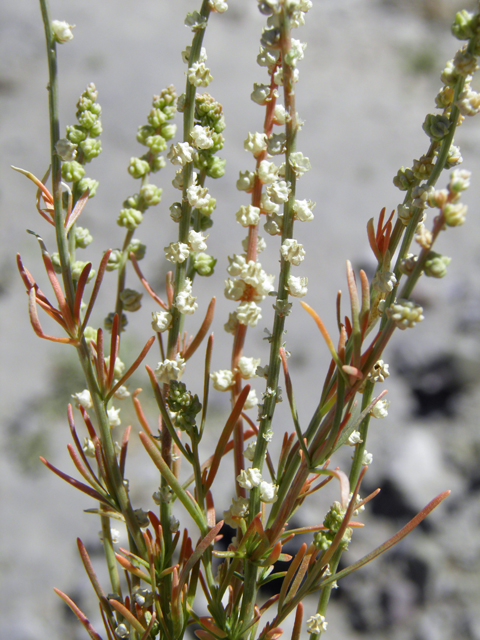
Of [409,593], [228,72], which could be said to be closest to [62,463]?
[409,593]

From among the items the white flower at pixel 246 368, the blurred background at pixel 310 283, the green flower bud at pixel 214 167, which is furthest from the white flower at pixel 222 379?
the blurred background at pixel 310 283

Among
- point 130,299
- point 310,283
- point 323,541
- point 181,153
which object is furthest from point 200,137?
point 310,283

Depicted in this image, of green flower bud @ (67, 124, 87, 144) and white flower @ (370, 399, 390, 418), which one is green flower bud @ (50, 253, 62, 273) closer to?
green flower bud @ (67, 124, 87, 144)

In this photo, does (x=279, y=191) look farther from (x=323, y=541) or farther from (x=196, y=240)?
(x=323, y=541)

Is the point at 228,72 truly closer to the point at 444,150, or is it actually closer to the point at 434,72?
the point at 434,72

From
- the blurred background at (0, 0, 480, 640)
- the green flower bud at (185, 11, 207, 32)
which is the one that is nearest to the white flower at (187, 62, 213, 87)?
the green flower bud at (185, 11, 207, 32)

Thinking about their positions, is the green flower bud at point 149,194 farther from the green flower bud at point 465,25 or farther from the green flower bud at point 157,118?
the green flower bud at point 465,25
